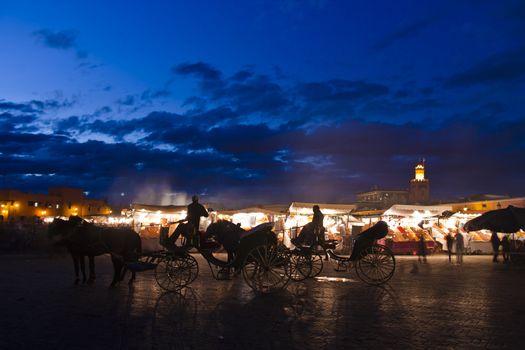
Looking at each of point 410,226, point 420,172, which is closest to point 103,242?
point 410,226

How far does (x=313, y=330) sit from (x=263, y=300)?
326 cm

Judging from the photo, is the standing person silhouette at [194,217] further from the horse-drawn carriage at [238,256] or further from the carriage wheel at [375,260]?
the carriage wheel at [375,260]

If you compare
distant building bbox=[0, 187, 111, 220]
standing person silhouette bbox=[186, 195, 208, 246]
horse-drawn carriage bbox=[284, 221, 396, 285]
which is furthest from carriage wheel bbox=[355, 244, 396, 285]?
distant building bbox=[0, 187, 111, 220]

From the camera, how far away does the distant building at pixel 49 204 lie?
328ft

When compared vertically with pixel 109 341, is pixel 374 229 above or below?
above

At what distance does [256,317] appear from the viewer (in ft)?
27.5

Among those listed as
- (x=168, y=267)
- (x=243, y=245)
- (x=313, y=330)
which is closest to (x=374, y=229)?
(x=243, y=245)

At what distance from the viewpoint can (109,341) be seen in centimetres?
649

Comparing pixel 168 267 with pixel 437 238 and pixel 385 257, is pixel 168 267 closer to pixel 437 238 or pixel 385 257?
pixel 385 257

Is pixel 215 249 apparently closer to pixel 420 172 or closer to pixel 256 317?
pixel 256 317

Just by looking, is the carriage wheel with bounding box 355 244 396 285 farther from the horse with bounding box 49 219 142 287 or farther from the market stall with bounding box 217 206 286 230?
the market stall with bounding box 217 206 286 230

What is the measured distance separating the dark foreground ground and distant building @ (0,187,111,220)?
86.0m

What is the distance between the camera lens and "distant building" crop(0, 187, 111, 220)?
3937 inches

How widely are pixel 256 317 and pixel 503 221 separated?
18118 millimetres
